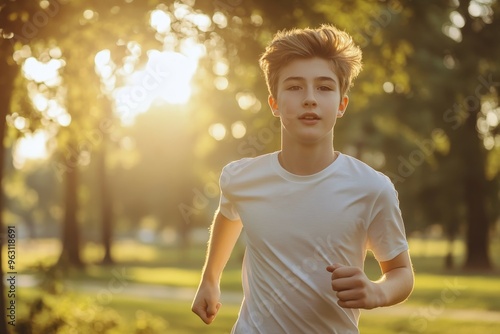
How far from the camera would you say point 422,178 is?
35969 millimetres

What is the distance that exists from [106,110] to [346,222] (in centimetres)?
1003

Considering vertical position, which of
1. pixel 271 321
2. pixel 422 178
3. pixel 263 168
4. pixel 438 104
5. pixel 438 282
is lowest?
pixel 438 282

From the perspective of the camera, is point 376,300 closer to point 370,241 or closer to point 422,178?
point 370,241

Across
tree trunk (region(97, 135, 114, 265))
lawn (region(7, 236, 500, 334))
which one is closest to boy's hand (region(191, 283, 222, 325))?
lawn (region(7, 236, 500, 334))

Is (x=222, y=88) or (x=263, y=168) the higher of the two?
(x=263, y=168)

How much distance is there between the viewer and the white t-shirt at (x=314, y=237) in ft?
10.1

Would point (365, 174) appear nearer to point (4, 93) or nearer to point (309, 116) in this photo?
point (309, 116)

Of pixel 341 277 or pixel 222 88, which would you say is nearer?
pixel 341 277

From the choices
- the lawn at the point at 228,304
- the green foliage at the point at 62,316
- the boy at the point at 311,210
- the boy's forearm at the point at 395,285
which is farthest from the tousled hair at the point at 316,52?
the lawn at the point at 228,304

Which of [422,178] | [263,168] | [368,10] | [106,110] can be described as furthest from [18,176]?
[263,168]

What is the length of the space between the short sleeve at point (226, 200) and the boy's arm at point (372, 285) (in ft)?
2.26

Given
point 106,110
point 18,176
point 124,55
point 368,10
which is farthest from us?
point 18,176

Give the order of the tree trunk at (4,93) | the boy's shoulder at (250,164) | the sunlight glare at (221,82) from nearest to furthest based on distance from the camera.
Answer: the boy's shoulder at (250,164)
the tree trunk at (4,93)
the sunlight glare at (221,82)

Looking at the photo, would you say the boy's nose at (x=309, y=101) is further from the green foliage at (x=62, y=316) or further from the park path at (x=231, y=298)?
the park path at (x=231, y=298)
